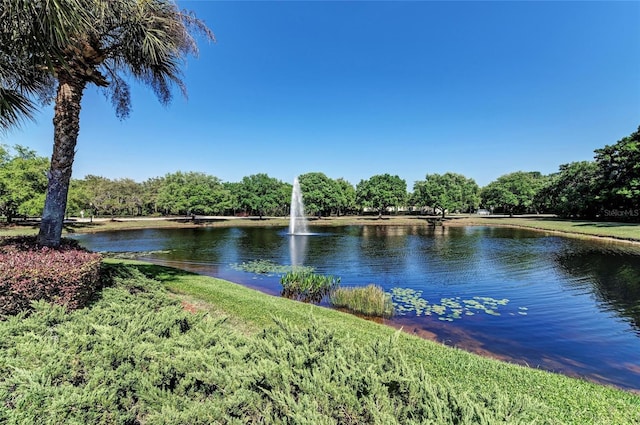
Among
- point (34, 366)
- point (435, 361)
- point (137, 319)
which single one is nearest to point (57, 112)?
point (137, 319)

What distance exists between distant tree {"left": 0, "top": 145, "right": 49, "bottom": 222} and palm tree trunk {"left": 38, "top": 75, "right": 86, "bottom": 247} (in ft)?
127

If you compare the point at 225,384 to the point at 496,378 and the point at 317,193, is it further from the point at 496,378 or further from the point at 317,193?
the point at 317,193

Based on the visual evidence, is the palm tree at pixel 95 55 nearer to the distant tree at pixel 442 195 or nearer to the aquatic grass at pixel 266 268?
the aquatic grass at pixel 266 268

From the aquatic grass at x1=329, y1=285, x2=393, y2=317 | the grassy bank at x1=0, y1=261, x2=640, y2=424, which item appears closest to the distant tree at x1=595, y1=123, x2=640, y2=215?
the aquatic grass at x1=329, y1=285, x2=393, y2=317

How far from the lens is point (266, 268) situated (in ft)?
66.9

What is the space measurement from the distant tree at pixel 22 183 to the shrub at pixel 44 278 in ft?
135

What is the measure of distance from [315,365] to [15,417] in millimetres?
2462

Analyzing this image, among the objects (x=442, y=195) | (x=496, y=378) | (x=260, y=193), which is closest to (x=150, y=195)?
(x=260, y=193)

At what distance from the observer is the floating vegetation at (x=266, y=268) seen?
63.5ft

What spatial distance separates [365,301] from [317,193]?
58.5 metres

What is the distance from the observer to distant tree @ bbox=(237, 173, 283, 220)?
72.1 m

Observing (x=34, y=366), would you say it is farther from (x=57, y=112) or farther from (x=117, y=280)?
(x=57, y=112)

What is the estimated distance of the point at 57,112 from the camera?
8617 mm

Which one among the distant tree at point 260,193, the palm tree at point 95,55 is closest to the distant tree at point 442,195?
the distant tree at point 260,193
